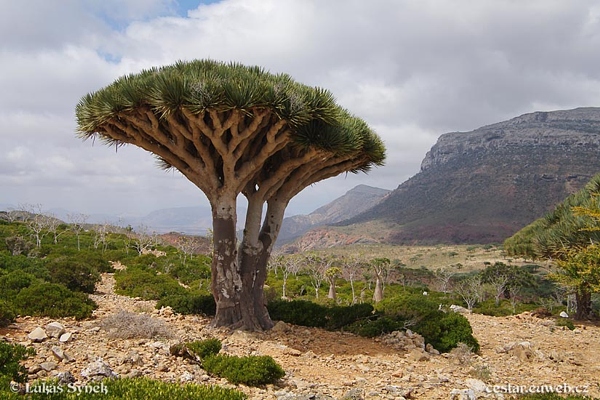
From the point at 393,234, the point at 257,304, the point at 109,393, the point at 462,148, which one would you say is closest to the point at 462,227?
the point at 393,234

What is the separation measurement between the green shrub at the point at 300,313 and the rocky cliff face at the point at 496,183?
62048 mm

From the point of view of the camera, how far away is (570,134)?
92.0 metres

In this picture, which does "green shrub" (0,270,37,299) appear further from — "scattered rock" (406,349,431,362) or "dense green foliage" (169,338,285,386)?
"scattered rock" (406,349,431,362)

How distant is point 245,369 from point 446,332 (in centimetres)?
545

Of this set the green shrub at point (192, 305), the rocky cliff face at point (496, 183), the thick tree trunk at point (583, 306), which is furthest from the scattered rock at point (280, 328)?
the rocky cliff face at point (496, 183)

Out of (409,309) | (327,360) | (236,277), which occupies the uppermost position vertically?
(236,277)

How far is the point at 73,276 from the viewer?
12.9 m

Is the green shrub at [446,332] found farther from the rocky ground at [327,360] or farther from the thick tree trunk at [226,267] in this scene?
the thick tree trunk at [226,267]

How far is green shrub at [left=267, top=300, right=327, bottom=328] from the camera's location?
10383 millimetres

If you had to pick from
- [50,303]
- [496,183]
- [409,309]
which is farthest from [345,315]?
[496,183]

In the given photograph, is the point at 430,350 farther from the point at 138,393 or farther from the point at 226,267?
the point at 138,393

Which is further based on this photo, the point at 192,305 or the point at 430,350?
the point at 192,305

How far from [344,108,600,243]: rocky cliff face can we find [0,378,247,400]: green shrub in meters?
68.3

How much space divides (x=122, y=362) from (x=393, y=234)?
76060mm
